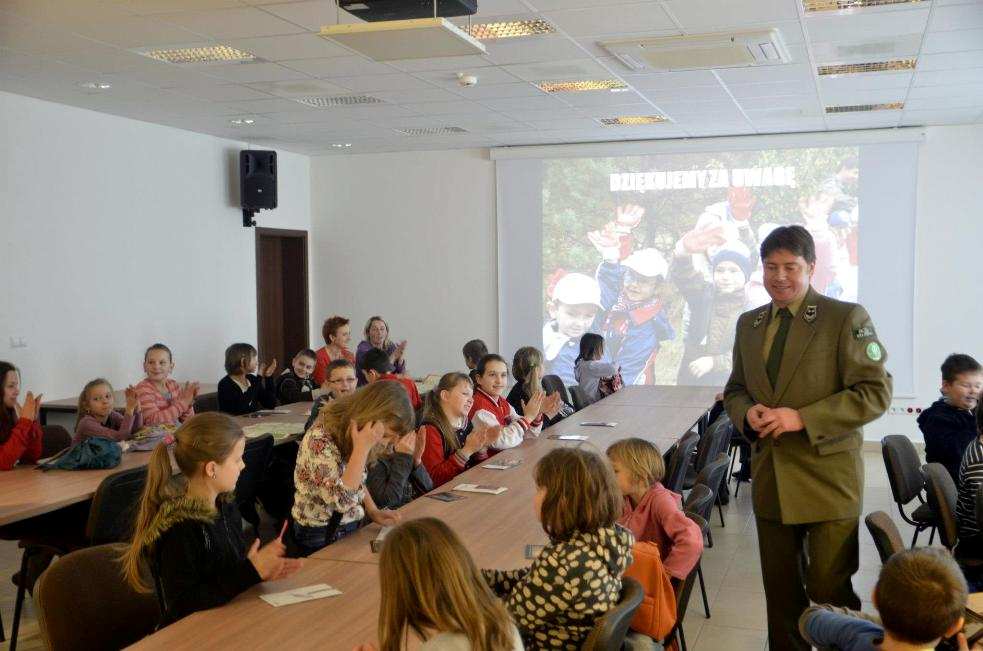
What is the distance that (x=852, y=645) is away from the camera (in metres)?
2.33

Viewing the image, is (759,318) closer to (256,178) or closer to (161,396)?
(161,396)

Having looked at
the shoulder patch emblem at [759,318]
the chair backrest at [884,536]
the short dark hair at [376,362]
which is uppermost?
the shoulder patch emblem at [759,318]

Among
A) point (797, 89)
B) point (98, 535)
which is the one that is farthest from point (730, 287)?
point (98, 535)

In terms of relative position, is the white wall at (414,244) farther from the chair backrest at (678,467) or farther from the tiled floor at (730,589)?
the chair backrest at (678,467)

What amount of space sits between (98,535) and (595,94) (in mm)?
5361

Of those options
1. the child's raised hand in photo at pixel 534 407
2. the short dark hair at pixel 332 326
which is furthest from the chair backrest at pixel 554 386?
the short dark hair at pixel 332 326

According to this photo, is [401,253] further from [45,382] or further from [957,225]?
[957,225]

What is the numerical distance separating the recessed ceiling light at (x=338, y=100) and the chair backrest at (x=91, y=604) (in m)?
5.74

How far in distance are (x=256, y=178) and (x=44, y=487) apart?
608 cm

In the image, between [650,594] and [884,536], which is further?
Result: [884,536]

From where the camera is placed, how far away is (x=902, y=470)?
16.3 ft

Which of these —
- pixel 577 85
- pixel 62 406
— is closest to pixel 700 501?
pixel 577 85

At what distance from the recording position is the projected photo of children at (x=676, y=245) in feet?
33.4

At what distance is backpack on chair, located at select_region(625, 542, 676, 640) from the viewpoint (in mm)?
2902
